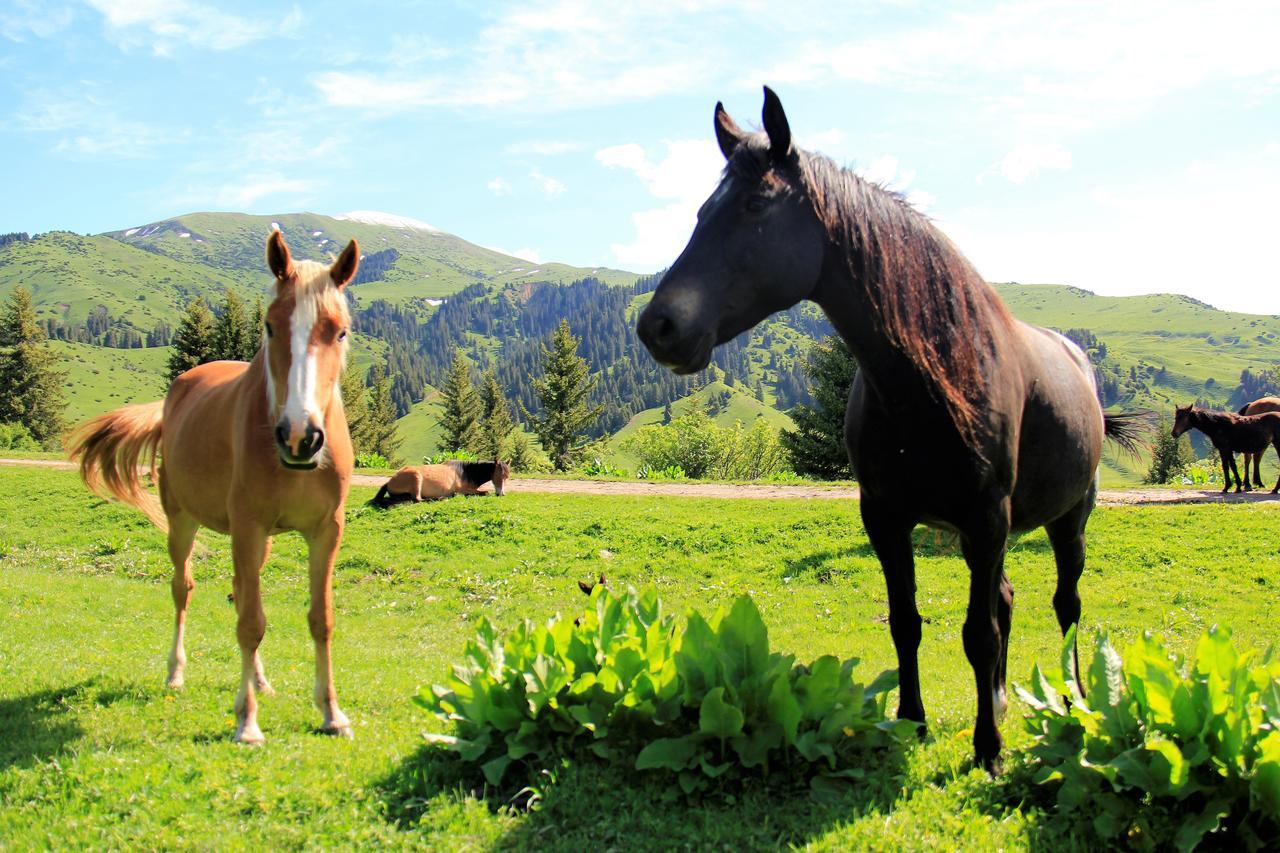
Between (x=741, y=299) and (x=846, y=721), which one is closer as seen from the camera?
(x=741, y=299)

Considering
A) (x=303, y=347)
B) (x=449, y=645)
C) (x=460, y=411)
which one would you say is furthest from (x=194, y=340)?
(x=303, y=347)

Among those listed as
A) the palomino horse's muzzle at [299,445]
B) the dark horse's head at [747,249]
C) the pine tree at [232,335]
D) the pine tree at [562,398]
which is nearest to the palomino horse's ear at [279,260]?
the palomino horse's muzzle at [299,445]

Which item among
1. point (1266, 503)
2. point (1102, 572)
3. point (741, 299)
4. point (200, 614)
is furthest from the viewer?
point (1266, 503)

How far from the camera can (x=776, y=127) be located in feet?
11.6

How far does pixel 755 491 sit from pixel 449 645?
12.0 meters

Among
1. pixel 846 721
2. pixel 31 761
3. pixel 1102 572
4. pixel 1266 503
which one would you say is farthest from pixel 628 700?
pixel 1266 503

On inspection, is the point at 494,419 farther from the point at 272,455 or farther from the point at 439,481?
the point at 272,455

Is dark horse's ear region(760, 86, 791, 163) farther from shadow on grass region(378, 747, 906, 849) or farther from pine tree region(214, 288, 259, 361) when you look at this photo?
pine tree region(214, 288, 259, 361)

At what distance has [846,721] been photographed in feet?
13.7

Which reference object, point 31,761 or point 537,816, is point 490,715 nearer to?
point 537,816

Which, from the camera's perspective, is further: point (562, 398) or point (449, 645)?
point (562, 398)

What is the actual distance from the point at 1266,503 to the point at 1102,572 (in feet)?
21.6

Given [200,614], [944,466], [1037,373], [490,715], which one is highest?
[1037,373]

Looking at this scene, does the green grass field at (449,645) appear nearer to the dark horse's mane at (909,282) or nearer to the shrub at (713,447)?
the dark horse's mane at (909,282)
